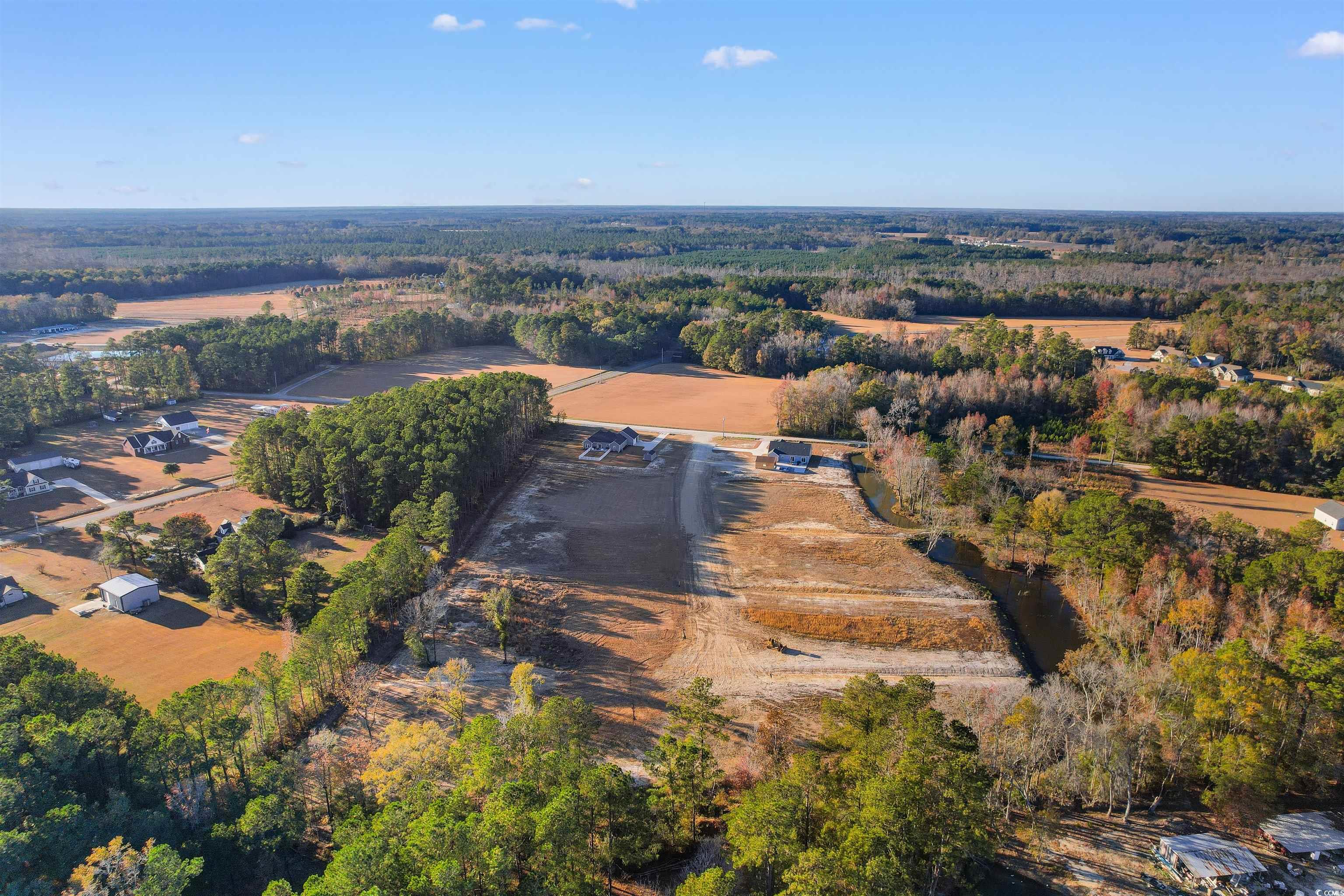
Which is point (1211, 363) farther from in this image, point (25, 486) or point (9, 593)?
point (25, 486)

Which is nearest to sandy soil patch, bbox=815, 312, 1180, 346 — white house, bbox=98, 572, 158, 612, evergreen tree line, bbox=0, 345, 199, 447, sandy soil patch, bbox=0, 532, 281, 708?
sandy soil patch, bbox=0, 532, 281, 708

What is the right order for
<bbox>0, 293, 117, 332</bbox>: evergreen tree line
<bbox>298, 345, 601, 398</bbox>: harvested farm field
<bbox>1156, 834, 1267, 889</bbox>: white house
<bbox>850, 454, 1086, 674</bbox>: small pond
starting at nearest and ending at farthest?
<bbox>1156, 834, 1267, 889</bbox>: white house, <bbox>850, 454, 1086, 674</bbox>: small pond, <bbox>298, 345, 601, 398</bbox>: harvested farm field, <bbox>0, 293, 117, 332</bbox>: evergreen tree line

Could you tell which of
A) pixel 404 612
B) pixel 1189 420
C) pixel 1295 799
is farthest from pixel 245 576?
pixel 1189 420

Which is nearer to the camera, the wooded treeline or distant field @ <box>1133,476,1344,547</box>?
the wooded treeline

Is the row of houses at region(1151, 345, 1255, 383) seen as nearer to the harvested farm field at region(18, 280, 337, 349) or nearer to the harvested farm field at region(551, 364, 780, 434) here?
the harvested farm field at region(551, 364, 780, 434)

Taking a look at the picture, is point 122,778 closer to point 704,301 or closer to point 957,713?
point 957,713

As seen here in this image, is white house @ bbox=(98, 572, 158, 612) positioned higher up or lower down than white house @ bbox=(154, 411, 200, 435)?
lower down

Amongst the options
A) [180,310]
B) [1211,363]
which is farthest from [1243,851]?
[180,310]
